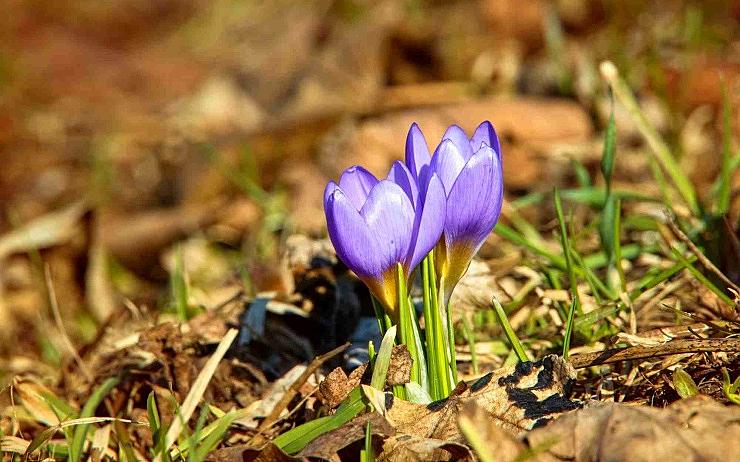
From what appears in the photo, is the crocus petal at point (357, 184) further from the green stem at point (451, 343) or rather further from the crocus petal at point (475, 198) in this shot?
the green stem at point (451, 343)

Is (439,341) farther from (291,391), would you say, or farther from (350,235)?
(291,391)

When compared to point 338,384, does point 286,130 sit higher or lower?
higher

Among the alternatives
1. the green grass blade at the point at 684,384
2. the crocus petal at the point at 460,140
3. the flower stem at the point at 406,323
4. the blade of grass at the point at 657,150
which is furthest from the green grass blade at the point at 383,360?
the blade of grass at the point at 657,150

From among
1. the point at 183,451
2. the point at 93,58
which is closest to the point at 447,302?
the point at 183,451

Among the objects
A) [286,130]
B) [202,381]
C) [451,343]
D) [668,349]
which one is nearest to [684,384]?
[668,349]

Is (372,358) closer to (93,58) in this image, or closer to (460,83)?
(460,83)

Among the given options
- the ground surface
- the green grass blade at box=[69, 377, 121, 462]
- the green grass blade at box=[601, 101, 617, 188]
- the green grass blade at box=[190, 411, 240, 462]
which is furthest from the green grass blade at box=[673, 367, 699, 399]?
the green grass blade at box=[69, 377, 121, 462]
